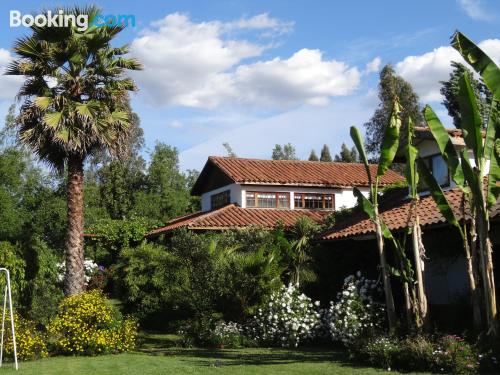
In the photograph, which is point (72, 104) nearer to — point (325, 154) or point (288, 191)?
point (288, 191)

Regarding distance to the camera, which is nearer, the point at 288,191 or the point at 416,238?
the point at 416,238

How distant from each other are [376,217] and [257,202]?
14.4m

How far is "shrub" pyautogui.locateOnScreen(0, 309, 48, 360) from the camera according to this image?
1423cm

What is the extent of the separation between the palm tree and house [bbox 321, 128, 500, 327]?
7444mm

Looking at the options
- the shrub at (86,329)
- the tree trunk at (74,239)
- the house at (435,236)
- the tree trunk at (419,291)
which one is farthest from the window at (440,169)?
the tree trunk at (74,239)

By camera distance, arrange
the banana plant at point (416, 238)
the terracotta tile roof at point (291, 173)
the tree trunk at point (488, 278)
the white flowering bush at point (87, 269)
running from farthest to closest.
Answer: the terracotta tile roof at point (291, 173), the white flowering bush at point (87, 269), the banana plant at point (416, 238), the tree trunk at point (488, 278)

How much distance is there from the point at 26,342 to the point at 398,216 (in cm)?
1000

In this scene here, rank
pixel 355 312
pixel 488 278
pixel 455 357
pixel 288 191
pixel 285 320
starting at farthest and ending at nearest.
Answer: pixel 288 191
pixel 285 320
pixel 355 312
pixel 488 278
pixel 455 357

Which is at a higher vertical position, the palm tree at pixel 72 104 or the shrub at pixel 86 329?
the palm tree at pixel 72 104

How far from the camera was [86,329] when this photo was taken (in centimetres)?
1488

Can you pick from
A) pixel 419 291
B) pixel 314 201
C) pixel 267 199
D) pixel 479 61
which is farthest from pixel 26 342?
pixel 314 201

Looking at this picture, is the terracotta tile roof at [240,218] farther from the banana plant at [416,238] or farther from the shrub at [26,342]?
the banana plant at [416,238]

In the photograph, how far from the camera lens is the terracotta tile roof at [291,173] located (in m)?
26.9

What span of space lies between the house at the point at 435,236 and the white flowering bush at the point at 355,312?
4.30 ft
